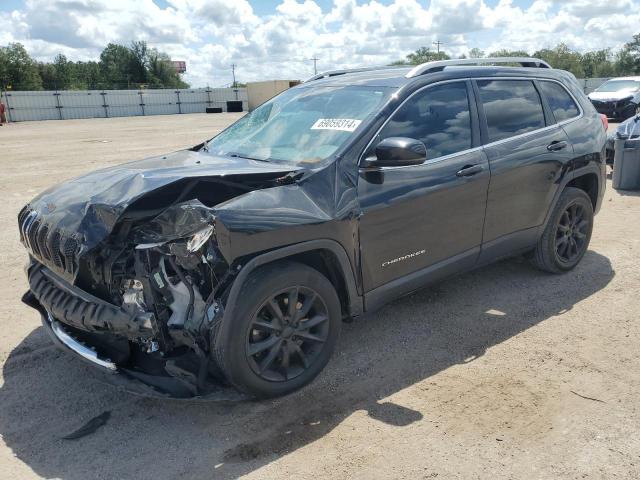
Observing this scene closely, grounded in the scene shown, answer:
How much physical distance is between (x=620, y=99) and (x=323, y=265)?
785 inches

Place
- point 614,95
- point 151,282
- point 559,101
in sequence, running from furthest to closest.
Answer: point 614,95, point 559,101, point 151,282

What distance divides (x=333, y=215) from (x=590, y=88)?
4261cm

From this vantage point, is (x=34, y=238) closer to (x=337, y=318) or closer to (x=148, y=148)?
(x=337, y=318)

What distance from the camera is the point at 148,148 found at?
17.9 m

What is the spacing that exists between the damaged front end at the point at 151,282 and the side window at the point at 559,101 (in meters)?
3.07

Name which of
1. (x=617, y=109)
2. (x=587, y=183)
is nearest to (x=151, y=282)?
(x=587, y=183)

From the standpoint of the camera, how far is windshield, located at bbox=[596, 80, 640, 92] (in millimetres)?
20484

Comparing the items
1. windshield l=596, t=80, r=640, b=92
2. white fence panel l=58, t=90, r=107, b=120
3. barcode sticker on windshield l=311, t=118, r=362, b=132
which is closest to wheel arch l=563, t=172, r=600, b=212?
barcode sticker on windshield l=311, t=118, r=362, b=132

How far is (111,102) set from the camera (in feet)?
155

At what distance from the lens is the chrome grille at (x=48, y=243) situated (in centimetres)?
324

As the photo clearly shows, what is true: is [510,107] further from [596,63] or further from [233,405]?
[596,63]

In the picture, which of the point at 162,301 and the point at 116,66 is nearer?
the point at 162,301

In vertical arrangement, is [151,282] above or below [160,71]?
below

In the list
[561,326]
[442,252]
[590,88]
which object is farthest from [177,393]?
[590,88]
